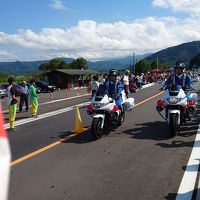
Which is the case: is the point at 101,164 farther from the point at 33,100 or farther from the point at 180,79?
the point at 33,100

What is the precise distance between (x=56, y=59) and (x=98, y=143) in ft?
273

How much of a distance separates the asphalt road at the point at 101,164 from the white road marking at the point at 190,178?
0.31 ft

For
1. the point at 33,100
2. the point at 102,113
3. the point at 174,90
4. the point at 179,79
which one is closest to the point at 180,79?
the point at 179,79

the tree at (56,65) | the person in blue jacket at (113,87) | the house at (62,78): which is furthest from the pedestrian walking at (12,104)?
the tree at (56,65)

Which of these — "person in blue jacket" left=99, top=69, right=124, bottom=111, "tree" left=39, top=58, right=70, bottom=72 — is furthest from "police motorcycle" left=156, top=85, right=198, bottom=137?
"tree" left=39, top=58, right=70, bottom=72

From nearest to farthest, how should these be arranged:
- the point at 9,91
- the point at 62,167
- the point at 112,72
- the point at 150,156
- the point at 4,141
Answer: the point at 4,141
the point at 62,167
the point at 150,156
the point at 112,72
the point at 9,91

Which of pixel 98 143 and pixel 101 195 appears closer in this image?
pixel 101 195

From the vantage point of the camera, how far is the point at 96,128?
32.5ft

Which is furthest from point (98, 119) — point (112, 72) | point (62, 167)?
point (62, 167)

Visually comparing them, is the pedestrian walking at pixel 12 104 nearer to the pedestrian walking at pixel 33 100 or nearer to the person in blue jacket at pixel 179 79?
the pedestrian walking at pixel 33 100

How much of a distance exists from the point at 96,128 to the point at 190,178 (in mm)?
4050

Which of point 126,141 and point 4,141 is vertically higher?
point 4,141

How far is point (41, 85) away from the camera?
46906mm

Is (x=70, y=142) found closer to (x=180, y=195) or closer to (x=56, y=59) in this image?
(x=180, y=195)
